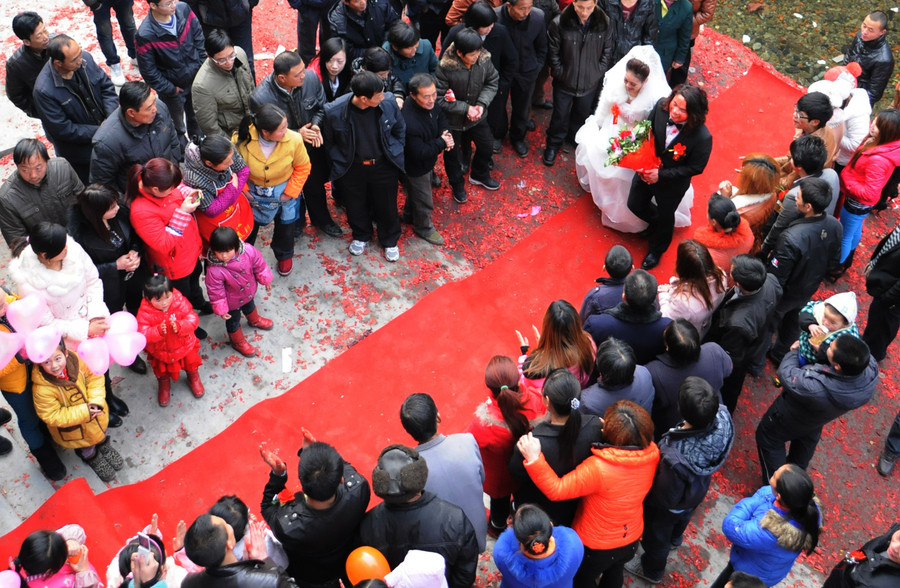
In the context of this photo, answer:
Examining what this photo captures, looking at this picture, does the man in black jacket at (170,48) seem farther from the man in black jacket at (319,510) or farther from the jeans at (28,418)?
the man in black jacket at (319,510)

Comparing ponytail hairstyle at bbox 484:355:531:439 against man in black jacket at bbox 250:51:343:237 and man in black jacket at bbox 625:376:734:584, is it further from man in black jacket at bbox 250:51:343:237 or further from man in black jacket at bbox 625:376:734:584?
man in black jacket at bbox 250:51:343:237

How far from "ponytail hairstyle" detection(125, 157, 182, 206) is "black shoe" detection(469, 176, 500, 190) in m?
2.99

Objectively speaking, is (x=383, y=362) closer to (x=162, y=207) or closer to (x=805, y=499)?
(x=162, y=207)

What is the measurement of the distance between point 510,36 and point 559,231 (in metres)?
1.77

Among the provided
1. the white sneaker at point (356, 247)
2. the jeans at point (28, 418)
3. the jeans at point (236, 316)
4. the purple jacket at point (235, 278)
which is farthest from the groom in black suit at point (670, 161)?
the jeans at point (28, 418)

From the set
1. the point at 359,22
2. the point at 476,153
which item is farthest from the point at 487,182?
the point at 359,22

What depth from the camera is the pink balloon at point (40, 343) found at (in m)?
4.07

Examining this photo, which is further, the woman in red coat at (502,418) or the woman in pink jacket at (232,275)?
the woman in pink jacket at (232,275)

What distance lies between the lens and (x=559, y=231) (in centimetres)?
666

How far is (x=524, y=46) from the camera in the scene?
6.58 metres

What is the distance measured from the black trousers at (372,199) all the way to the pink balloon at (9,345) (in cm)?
262

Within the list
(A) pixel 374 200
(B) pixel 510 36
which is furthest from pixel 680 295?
(B) pixel 510 36

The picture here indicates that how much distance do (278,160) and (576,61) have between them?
300 cm

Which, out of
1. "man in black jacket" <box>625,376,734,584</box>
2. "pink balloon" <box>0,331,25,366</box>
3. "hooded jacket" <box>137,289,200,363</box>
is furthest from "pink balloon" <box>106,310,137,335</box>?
"man in black jacket" <box>625,376,734,584</box>
